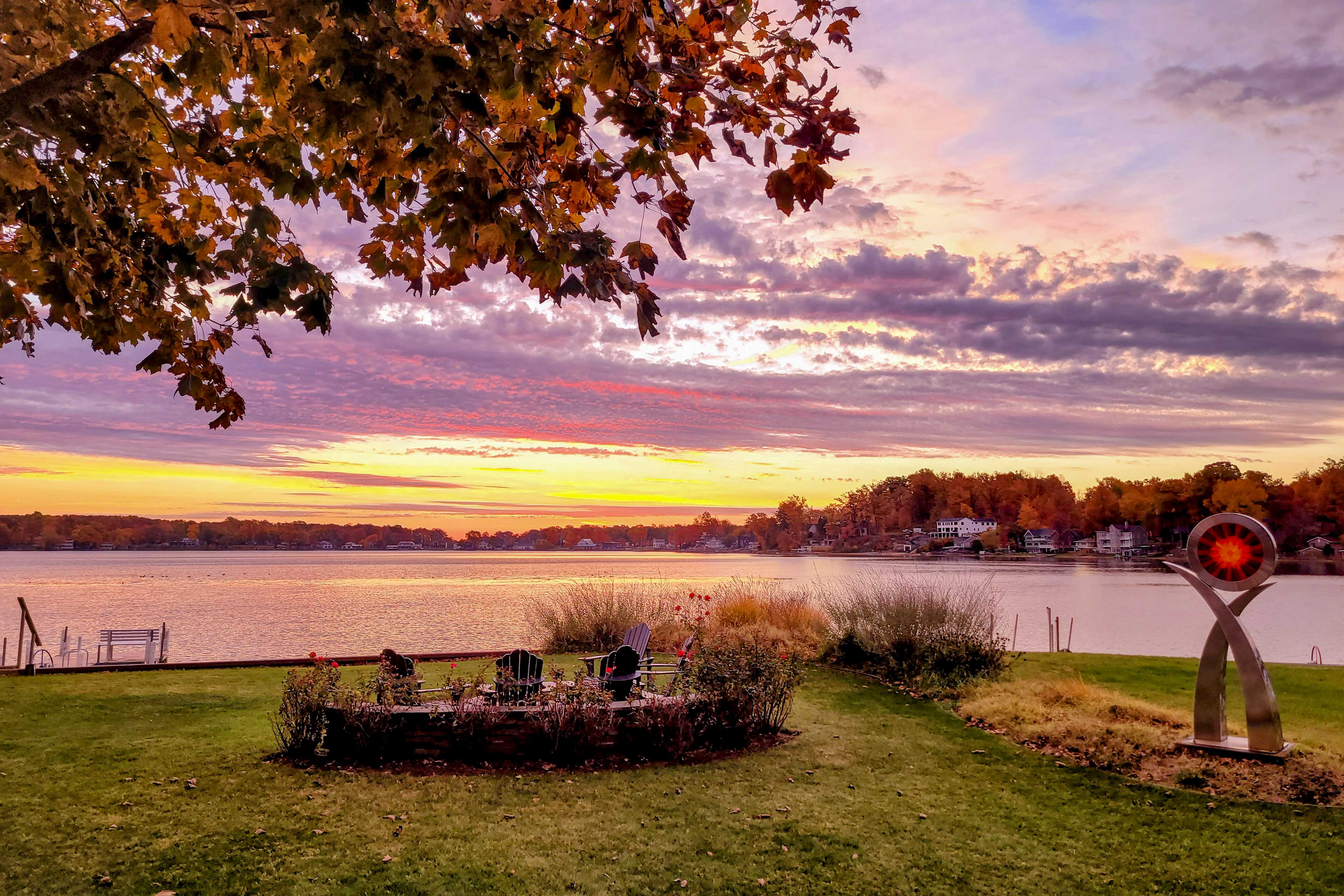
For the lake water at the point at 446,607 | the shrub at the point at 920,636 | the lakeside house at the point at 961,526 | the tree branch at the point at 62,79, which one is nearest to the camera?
the tree branch at the point at 62,79

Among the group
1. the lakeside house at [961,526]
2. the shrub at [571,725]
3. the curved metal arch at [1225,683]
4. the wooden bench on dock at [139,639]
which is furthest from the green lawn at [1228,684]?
the lakeside house at [961,526]

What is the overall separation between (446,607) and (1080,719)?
36976mm

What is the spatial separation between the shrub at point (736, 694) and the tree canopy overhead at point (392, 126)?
5.79 meters

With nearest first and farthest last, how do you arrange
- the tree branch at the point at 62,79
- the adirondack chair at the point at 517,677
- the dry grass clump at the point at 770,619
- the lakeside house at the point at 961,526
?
1. the tree branch at the point at 62,79
2. the adirondack chair at the point at 517,677
3. the dry grass clump at the point at 770,619
4. the lakeside house at the point at 961,526

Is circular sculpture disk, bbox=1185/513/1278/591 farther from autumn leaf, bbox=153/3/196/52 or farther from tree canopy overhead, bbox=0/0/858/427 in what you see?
autumn leaf, bbox=153/3/196/52

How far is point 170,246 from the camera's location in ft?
14.0

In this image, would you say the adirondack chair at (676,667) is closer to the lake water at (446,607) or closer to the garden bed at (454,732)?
the garden bed at (454,732)

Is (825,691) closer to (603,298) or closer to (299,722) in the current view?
(299,722)

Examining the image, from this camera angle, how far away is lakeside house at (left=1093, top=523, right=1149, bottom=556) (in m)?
126

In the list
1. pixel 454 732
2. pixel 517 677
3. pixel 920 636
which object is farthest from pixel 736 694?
pixel 920 636

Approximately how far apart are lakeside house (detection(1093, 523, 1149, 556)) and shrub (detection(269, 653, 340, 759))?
137 metres

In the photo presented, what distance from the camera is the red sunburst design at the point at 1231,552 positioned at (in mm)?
7953

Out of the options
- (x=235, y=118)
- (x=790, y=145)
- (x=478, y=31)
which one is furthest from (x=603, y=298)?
(x=235, y=118)

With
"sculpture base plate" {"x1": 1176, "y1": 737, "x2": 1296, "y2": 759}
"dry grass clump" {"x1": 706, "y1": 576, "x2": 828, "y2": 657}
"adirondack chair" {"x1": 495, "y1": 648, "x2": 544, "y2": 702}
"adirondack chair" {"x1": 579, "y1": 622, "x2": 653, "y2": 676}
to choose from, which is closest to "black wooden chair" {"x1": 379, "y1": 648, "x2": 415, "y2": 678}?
"adirondack chair" {"x1": 495, "y1": 648, "x2": 544, "y2": 702}
